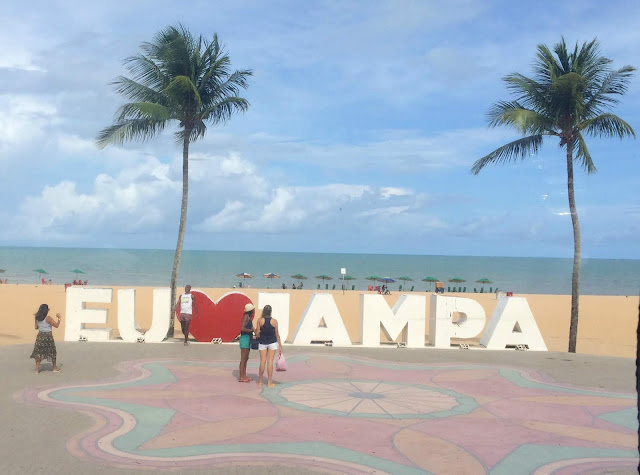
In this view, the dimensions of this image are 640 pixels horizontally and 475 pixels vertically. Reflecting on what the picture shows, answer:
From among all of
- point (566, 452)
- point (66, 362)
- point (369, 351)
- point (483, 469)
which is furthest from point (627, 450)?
point (66, 362)

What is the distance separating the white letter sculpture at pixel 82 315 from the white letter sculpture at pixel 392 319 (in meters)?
8.23

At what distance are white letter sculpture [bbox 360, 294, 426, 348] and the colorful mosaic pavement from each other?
4291mm

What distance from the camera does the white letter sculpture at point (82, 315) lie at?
1916cm

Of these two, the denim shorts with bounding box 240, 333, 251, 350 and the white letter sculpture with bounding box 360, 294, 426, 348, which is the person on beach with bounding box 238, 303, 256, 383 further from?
the white letter sculpture with bounding box 360, 294, 426, 348

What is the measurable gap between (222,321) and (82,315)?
14.6 ft

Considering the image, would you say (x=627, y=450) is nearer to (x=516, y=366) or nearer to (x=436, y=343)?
(x=516, y=366)

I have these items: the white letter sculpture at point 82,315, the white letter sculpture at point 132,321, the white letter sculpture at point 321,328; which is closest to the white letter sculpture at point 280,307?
the white letter sculpture at point 321,328

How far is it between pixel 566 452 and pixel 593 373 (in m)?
7.85

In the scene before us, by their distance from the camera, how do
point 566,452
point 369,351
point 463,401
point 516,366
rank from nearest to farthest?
point 566,452, point 463,401, point 516,366, point 369,351

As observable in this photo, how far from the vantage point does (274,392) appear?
12.4 m

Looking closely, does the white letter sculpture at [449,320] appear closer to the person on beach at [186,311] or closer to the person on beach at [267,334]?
the person on beach at [186,311]

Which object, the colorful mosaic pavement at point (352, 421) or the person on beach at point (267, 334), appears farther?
the person on beach at point (267, 334)

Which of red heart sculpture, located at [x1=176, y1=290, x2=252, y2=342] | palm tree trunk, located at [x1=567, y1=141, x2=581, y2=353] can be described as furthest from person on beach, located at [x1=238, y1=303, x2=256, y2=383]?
palm tree trunk, located at [x1=567, y1=141, x2=581, y2=353]

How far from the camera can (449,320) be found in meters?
20.1
